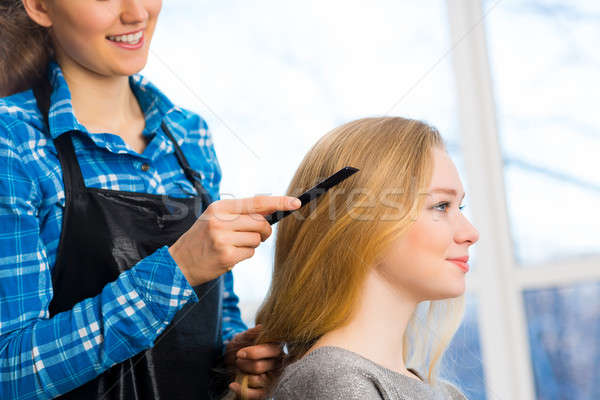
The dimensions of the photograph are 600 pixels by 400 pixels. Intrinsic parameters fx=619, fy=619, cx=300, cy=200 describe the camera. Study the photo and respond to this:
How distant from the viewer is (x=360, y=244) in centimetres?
104

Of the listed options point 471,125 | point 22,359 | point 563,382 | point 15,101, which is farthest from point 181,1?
point 563,382

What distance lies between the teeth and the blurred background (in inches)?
42.5

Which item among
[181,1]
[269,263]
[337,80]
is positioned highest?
[181,1]

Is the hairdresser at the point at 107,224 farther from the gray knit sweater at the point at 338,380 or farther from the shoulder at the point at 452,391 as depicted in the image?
the shoulder at the point at 452,391

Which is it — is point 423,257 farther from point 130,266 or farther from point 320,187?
point 130,266

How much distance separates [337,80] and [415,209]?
4.47 feet

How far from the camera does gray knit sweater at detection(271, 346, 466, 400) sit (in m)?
0.89

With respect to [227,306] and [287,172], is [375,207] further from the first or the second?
[287,172]

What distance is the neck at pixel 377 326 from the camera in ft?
3.33

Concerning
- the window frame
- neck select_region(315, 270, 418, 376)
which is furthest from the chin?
the window frame

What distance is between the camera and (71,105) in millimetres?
1054

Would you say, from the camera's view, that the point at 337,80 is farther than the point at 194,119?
Yes

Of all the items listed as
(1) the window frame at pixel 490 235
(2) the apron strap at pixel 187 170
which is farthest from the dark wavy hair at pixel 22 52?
(1) the window frame at pixel 490 235

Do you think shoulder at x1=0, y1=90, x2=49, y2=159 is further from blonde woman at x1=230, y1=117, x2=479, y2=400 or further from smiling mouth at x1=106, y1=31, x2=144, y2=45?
blonde woman at x1=230, y1=117, x2=479, y2=400
